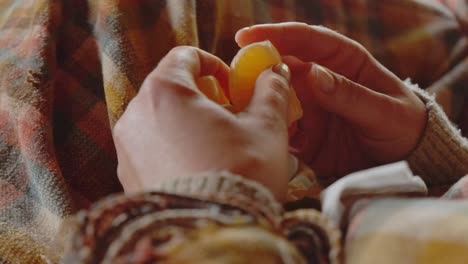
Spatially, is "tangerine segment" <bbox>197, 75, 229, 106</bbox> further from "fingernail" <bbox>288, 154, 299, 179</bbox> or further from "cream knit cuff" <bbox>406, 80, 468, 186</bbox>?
"cream knit cuff" <bbox>406, 80, 468, 186</bbox>

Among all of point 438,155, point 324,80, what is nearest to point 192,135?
point 324,80

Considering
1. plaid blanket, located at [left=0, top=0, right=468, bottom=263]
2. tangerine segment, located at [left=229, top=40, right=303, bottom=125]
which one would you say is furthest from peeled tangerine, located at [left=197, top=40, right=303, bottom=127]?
plaid blanket, located at [left=0, top=0, right=468, bottom=263]

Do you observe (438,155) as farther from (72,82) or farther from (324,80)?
(72,82)

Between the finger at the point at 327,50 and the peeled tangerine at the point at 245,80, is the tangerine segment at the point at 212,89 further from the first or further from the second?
the finger at the point at 327,50

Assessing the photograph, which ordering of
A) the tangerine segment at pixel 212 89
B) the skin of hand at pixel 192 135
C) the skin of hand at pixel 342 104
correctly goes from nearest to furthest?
the skin of hand at pixel 192 135, the tangerine segment at pixel 212 89, the skin of hand at pixel 342 104

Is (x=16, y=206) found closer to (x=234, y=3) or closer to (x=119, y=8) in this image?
(x=119, y=8)

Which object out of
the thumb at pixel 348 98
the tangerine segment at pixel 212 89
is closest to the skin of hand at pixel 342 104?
the thumb at pixel 348 98
